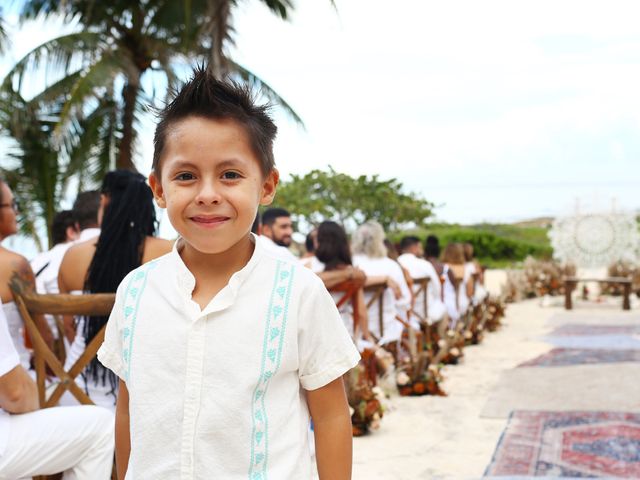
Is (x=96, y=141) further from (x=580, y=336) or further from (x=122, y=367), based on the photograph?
(x=122, y=367)

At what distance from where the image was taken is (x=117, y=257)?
3340 millimetres

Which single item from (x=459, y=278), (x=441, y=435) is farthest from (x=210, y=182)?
(x=459, y=278)

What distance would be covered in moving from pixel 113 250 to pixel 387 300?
3.87 meters

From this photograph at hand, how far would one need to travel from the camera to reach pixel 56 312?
9.64 feet

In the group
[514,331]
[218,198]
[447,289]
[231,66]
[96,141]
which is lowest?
[514,331]

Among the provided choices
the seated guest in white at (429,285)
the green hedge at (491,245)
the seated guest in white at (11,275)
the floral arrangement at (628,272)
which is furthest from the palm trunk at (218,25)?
the green hedge at (491,245)

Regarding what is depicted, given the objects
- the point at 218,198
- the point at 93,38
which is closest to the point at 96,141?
the point at 93,38

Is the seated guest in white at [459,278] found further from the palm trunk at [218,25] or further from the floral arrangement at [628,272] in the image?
the floral arrangement at [628,272]

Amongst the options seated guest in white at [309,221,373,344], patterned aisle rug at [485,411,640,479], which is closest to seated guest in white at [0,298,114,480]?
patterned aisle rug at [485,411,640,479]

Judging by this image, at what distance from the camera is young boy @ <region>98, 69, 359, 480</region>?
164 cm

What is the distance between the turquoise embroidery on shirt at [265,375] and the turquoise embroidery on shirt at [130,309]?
0.30 m

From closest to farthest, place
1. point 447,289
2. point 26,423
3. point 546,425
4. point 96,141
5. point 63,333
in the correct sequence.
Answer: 1. point 26,423
2. point 63,333
3. point 546,425
4. point 447,289
5. point 96,141

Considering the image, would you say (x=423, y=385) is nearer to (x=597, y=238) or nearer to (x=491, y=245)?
(x=597, y=238)

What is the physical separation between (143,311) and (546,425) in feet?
14.7
